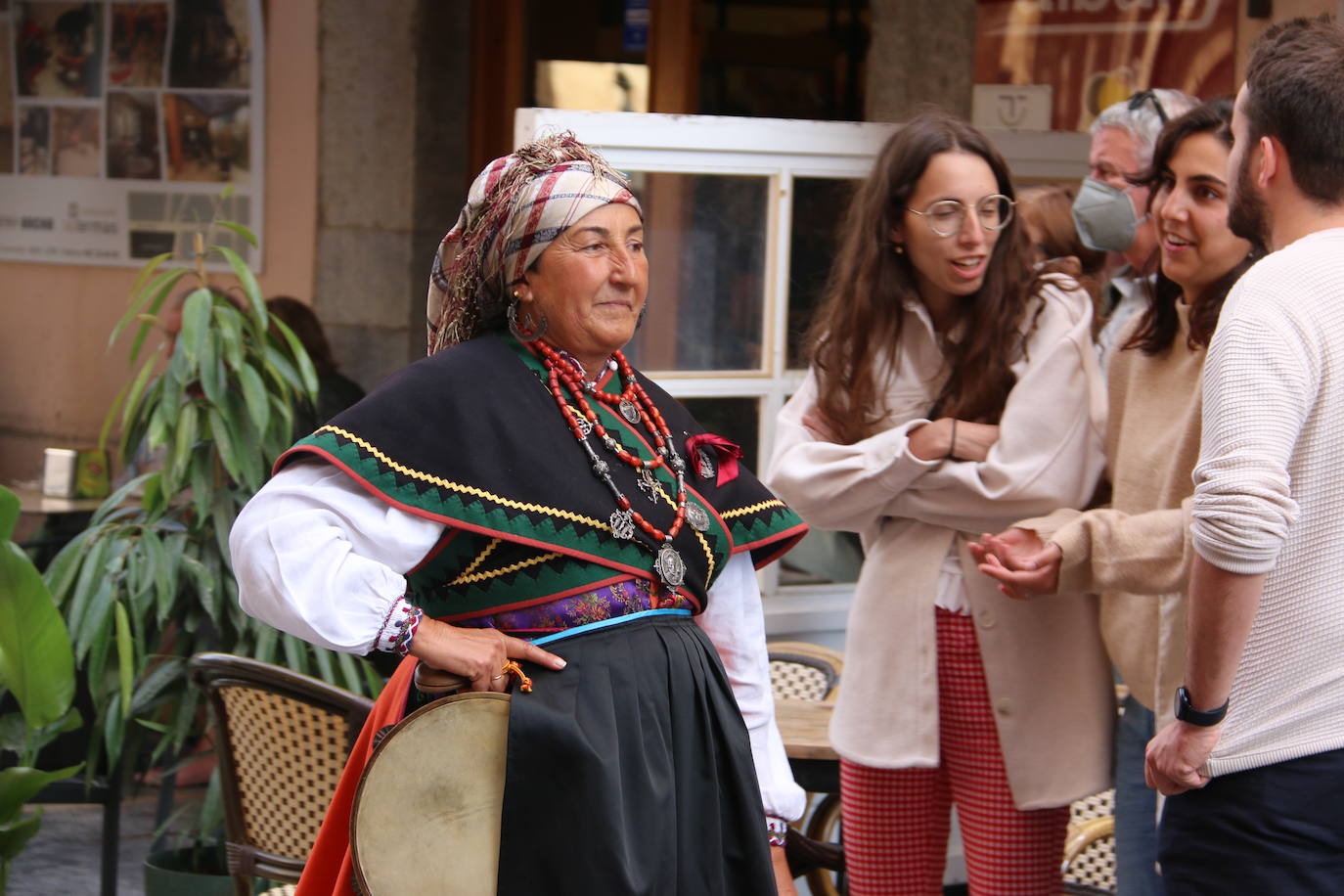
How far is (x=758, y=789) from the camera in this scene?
2.11m

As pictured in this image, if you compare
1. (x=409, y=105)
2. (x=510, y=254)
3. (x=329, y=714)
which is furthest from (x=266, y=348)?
(x=409, y=105)

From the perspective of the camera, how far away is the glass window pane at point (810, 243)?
3.96 metres

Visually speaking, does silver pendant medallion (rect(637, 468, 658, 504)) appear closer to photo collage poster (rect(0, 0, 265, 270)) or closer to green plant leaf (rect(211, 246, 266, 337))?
green plant leaf (rect(211, 246, 266, 337))

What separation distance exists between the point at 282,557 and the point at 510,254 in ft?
1.64

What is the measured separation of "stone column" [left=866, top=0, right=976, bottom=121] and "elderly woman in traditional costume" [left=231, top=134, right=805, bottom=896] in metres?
3.22

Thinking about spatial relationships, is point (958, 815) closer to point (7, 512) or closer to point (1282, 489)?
point (1282, 489)

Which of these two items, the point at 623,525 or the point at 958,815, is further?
the point at 958,815

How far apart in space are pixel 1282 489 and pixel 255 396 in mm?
2476

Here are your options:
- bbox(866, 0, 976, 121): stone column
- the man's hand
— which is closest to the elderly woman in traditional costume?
the man's hand

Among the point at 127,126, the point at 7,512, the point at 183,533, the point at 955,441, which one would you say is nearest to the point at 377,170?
the point at 127,126

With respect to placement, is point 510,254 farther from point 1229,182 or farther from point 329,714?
point 329,714

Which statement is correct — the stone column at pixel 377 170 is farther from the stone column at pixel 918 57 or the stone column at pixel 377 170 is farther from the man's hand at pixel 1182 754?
the man's hand at pixel 1182 754

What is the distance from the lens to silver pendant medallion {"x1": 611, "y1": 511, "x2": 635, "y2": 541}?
2.00m

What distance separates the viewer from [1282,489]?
1897 mm
